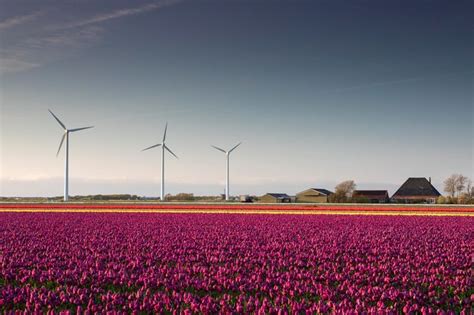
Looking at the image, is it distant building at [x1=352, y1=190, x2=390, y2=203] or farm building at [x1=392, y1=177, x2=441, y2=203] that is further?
farm building at [x1=392, y1=177, x2=441, y2=203]

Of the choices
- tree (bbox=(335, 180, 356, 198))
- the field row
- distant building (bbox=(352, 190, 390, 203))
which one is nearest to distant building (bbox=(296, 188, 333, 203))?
distant building (bbox=(352, 190, 390, 203))

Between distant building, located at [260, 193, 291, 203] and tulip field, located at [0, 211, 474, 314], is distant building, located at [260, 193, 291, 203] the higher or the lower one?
the higher one

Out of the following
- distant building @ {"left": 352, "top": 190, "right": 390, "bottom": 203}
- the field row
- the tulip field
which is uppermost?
distant building @ {"left": 352, "top": 190, "right": 390, "bottom": 203}

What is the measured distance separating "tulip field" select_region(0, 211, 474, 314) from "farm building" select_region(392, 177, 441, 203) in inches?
3193

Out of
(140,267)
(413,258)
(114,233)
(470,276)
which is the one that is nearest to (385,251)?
(413,258)

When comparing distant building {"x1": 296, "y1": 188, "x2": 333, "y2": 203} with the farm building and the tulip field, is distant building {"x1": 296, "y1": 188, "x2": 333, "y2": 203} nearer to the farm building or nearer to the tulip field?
the farm building

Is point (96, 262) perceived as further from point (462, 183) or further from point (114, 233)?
point (462, 183)

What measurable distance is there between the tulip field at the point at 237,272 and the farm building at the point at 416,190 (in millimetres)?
81106

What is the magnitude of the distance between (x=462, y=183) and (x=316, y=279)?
3497 inches

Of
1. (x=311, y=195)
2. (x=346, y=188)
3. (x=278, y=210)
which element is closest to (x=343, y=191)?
(x=346, y=188)

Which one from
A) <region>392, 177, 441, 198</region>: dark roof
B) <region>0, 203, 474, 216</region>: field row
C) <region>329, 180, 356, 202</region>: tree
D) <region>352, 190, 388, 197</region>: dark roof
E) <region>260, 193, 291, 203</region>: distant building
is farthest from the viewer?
<region>392, 177, 441, 198</region>: dark roof

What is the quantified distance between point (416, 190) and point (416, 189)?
0.34 metres

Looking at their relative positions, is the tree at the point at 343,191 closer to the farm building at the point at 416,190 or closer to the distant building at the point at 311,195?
the distant building at the point at 311,195

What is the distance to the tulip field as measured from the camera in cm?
857
